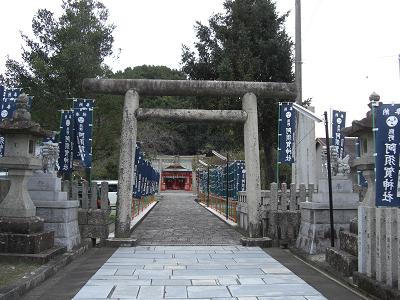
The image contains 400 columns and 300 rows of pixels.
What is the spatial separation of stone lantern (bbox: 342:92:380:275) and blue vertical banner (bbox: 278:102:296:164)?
562 centimetres

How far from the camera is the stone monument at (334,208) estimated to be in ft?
33.6

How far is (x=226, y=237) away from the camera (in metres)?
14.1

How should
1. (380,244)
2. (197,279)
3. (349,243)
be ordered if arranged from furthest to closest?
(349,243), (197,279), (380,244)

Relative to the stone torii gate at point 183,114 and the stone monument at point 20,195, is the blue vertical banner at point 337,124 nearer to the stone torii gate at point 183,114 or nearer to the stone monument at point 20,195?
the stone torii gate at point 183,114

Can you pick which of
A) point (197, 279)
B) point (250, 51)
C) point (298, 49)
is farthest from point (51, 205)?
point (250, 51)

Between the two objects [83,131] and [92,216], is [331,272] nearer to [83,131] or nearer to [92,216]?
[92,216]

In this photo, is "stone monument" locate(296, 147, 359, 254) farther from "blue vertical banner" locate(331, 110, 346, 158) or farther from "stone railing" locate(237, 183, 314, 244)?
"blue vertical banner" locate(331, 110, 346, 158)

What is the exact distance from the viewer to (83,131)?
1259 centimetres

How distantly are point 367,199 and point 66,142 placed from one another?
26.7 feet

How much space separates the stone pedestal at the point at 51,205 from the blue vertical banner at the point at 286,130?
252 inches

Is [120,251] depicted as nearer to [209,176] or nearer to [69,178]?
[69,178]

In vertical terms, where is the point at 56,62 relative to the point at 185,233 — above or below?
above

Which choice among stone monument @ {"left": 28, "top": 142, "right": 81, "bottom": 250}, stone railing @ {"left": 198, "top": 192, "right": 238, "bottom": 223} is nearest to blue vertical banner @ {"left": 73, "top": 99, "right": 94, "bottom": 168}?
stone monument @ {"left": 28, "top": 142, "right": 81, "bottom": 250}

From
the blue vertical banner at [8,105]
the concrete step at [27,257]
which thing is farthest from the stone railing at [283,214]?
the blue vertical banner at [8,105]
